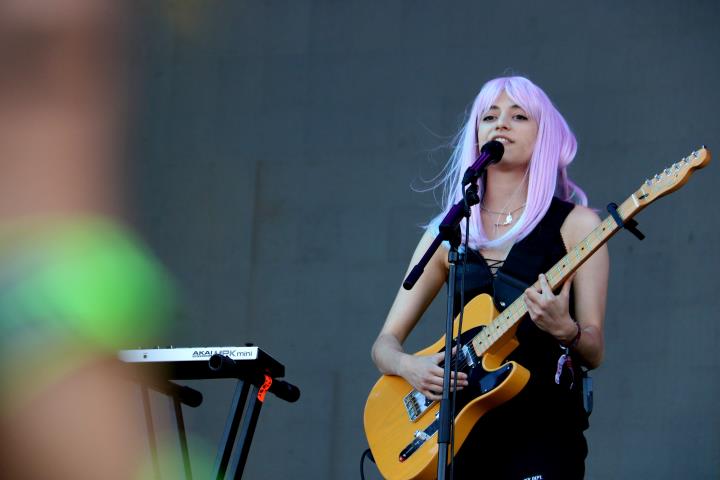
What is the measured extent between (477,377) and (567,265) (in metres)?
0.39

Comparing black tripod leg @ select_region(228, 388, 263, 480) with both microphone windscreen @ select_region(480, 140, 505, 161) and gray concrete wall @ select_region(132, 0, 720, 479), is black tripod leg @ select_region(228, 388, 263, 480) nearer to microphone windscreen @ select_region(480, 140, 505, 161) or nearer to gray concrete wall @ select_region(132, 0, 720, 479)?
microphone windscreen @ select_region(480, 140, 505, 161)

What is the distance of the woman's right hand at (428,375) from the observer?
10.4 feet

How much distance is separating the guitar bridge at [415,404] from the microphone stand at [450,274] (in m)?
0.36

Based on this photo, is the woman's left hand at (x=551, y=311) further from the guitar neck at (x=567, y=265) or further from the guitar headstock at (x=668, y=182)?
the guitar headstock at (x=668, y=182)

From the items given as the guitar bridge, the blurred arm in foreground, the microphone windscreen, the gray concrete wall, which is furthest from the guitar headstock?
the blurred arm in foreground

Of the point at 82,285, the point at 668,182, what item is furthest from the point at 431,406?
the point at 82,285

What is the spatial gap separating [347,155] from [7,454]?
2.09 meters

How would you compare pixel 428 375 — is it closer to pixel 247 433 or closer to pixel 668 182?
pixel 247 433

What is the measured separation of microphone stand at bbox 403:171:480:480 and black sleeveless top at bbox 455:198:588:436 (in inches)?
7.6

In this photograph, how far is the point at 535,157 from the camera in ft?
11.2

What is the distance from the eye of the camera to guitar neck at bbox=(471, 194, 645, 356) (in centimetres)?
299

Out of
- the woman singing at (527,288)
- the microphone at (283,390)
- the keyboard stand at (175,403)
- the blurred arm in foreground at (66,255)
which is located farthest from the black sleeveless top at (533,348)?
the blurred arm in foreground at (66,255)

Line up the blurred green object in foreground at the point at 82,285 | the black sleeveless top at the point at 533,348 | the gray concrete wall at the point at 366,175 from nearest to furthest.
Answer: the black sleeveless top at the point at 533,348 → the gray concrete wall at the point at 366,175 → the blurred green object in foreground at the point at 82,285

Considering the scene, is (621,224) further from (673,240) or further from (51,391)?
(51,391)
